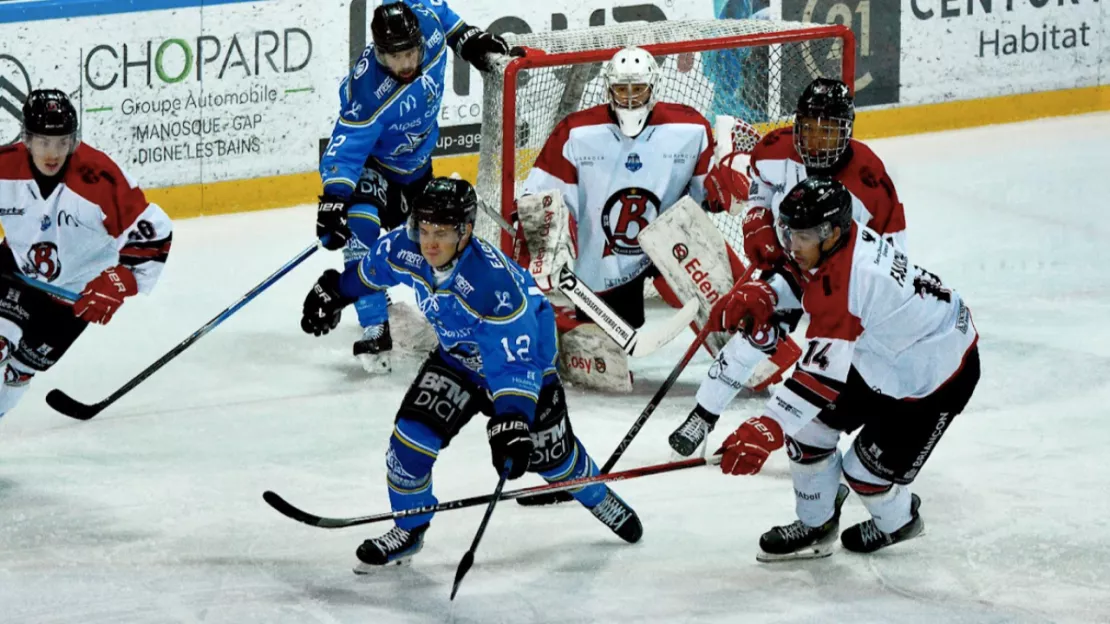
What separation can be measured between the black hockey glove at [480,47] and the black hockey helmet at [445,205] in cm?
222

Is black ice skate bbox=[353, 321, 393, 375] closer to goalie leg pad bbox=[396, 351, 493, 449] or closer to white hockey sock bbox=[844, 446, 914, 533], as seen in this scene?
goalie leg pad bbox=[396, 351, 493, 449]

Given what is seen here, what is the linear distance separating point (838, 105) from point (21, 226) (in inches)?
86.0

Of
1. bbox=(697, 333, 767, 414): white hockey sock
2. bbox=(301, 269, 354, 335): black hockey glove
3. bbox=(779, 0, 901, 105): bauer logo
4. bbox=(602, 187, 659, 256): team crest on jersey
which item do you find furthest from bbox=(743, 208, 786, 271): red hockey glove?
bbox=(779, 0, 901, 105): bauer logo

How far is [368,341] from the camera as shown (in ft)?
20.6

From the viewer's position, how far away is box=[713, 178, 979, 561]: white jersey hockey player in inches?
160

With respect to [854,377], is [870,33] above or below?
above

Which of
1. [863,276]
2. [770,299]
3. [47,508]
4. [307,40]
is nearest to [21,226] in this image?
[47,508]

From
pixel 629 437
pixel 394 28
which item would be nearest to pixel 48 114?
pixel 394 28

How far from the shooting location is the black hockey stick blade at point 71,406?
5.48 metres

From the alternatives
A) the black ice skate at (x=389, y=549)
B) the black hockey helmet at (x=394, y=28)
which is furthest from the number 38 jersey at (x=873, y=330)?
the black hockey helmet at (x=394, y=28)

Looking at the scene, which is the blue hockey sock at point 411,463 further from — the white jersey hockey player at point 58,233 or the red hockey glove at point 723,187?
the red hockey glove at point 723,187

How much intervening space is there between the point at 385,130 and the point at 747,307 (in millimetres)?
1863

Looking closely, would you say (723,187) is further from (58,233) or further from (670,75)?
(58,233)

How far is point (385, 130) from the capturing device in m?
6.11
